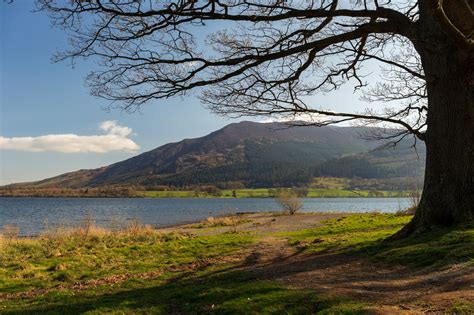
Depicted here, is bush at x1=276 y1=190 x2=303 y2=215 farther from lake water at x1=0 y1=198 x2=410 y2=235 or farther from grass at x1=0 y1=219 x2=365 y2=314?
grass at x1=0 y1=219 x2=365 y2=314

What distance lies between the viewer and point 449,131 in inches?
372

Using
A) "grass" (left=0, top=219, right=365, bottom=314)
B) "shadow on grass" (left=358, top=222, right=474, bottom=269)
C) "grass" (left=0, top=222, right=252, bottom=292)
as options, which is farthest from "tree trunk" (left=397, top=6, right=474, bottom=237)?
"grass" (left=0, top=222, right=252, bottom=292)

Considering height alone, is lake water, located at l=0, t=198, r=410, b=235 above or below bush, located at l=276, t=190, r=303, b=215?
below

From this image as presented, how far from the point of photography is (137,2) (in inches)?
357

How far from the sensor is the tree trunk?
9289 mm

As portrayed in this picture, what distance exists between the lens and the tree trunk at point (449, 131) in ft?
30.5

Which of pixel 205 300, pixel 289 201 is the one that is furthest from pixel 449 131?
pixel 289 201

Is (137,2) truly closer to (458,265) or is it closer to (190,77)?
(190,77)

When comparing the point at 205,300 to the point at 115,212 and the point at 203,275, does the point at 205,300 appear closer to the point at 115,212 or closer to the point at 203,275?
the point at 203,275

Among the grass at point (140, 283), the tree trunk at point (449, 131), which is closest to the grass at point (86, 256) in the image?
the grass at point (140, 283)

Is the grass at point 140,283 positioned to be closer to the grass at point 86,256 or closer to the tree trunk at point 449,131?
the grass at point 86,256

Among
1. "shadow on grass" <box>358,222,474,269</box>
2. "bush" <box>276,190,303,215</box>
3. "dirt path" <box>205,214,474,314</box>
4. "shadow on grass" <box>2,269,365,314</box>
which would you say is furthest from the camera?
"bush" <box>276,190,303,215</box>

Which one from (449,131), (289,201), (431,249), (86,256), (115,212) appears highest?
(449,131)

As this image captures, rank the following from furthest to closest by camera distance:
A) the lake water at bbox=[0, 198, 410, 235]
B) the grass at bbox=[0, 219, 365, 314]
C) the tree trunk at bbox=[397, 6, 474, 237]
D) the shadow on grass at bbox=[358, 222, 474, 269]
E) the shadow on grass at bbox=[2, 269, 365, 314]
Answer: the lake water at bbox=[0, 198, 410, 235] < the tree trunk at bbox=[397, 6, 474, 237] < the shadow on grass at bbox=[358, 222, 474, 269] < the grass at bbox=[0, 219, 365, 314] < the shadow on grass at bbox=[2, 269, 365, 314]
